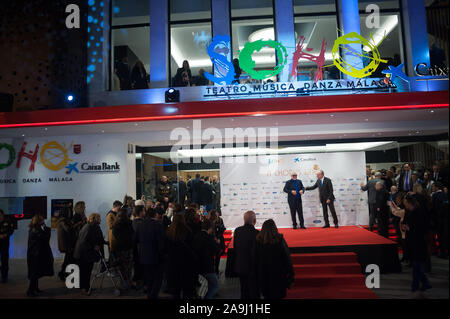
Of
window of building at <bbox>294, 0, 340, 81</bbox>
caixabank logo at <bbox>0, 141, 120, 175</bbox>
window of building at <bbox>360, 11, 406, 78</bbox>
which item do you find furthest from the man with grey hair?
caixabank logo at <bbox>0, 141, 120, 175</bbox>

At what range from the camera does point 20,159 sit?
854 cm

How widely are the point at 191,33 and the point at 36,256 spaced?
293 inches

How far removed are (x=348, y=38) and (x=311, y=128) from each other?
295cm

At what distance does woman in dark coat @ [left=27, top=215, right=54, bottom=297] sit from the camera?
17.3 ft

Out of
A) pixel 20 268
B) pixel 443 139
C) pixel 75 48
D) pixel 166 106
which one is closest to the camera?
pixel 443 139

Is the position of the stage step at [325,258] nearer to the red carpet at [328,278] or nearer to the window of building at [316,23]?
the red carpet at [328,278]

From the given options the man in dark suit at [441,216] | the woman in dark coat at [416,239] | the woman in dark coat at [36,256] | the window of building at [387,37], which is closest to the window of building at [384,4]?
the window of building at [387,37]

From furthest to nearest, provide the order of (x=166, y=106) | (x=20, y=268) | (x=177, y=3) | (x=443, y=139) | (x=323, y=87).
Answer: (x=177, y=3), (x=323, y=87), (x=20, y=268), (x=166, y=106), (x=443, y=139)

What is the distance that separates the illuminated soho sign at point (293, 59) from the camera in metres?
7.75

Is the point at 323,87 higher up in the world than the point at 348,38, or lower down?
lower down

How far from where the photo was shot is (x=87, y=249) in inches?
205

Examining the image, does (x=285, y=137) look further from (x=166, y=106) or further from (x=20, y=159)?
(x=20, y=159)

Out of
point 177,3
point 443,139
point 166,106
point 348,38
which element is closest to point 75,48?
point 177,3

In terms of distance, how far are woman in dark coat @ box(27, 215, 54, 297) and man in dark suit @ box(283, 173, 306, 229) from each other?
597 cm
